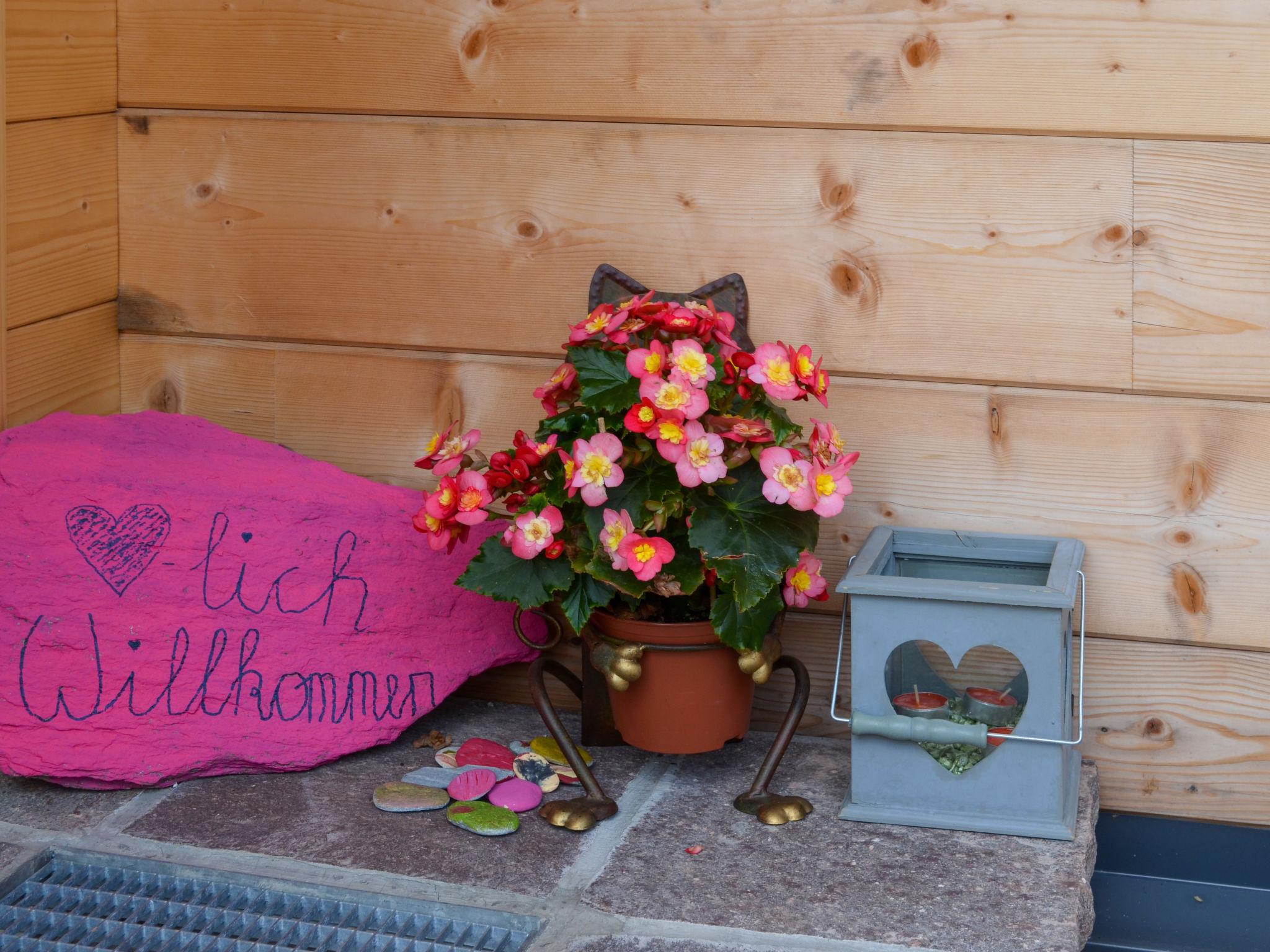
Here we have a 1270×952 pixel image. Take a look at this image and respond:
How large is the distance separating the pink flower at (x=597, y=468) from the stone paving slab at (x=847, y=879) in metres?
0.38

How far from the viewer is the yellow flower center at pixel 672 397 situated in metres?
1.34

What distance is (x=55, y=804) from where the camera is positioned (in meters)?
1.52

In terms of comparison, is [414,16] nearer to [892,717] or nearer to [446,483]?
[446,483]

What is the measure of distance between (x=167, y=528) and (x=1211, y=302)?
1264 millimetres

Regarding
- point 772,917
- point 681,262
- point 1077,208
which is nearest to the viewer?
point 772,917

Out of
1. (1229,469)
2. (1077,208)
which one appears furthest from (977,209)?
(1229,469)

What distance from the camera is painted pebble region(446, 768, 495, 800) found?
152 cm

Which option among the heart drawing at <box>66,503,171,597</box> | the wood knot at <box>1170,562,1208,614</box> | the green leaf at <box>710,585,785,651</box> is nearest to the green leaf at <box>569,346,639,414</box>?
the green leaf at <box>710,585,785,651</box>

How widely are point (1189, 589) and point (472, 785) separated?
88 centimetres

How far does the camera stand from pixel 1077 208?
1.56 metres

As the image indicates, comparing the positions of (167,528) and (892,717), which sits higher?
(167,528)

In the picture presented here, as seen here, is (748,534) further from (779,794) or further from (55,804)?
(55,804)

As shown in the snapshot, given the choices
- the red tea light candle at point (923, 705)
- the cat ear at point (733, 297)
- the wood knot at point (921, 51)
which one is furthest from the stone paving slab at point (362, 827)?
the wood knot at point (921, 51)

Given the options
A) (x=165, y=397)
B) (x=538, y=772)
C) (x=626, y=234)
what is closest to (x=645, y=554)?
(x=538, y=772)
